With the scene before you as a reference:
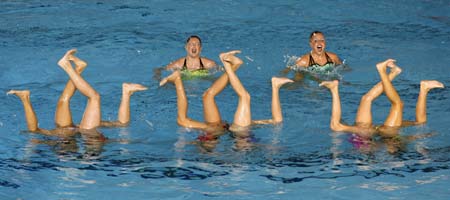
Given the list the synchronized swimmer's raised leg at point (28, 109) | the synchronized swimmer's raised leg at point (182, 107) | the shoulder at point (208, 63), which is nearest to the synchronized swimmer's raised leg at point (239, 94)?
the synchronized swimmer's raised leg at point (182, 107)

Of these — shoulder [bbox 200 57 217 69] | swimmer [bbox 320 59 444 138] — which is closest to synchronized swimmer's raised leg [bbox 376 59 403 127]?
swimmer [bbox 320 59 444 138]

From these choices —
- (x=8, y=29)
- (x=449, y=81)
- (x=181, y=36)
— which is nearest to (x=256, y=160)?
(x=449, y=81)

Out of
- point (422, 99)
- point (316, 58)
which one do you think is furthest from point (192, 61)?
point (422, 99)

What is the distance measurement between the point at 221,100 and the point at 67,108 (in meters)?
1.93

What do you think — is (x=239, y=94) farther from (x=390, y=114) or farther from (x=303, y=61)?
(x=303, y=61)

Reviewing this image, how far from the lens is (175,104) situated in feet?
27.7

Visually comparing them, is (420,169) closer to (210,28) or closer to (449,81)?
(449,81)

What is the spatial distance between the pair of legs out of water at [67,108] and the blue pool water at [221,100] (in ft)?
0.49

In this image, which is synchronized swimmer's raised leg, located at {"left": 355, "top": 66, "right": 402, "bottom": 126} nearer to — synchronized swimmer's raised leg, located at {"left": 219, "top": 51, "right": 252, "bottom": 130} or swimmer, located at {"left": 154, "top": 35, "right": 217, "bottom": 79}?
synchronized swimmer's raised leg, located at {"left": 219, "top": 51, "right": 252, "bottom": 130}

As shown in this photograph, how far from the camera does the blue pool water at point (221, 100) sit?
6.18m

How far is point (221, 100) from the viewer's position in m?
8.52

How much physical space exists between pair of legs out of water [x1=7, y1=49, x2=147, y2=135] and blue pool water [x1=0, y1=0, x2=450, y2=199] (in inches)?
5.8

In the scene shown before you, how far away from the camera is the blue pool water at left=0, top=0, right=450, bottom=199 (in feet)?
20.3

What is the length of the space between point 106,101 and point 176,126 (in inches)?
47.8
